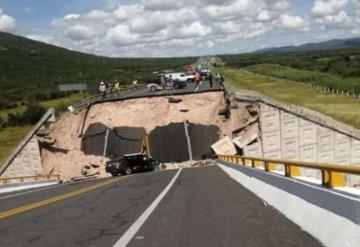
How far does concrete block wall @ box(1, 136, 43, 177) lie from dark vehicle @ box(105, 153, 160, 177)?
15.6m

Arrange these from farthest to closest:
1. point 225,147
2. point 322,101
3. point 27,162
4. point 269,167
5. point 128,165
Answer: point 322,101, point 27,162, point 225,147, point 128,165, point 269,167

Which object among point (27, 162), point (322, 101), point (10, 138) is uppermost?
Answer: point (322, 101)

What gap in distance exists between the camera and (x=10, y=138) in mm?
75000

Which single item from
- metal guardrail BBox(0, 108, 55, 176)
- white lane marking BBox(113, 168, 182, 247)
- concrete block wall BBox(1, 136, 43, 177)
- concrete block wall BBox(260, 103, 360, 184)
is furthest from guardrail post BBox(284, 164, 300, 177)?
concrete block wall BBox(1, 136, 43, 177)

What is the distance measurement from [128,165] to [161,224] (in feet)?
106

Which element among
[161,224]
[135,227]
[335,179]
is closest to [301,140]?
[161,224]

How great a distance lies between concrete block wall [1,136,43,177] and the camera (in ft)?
183

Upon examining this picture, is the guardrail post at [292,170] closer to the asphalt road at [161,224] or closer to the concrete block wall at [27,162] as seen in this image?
the asphalt road at [161,224]

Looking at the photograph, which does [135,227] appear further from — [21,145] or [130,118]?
[130,118]

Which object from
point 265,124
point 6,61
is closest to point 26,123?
point 265,124

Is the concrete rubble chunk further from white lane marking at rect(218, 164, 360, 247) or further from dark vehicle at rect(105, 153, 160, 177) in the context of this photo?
white lane marking at rect(218, 164, 360, 247)

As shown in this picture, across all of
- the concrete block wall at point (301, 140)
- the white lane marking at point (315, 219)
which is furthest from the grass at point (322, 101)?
the white lane marking at point (315, 219)

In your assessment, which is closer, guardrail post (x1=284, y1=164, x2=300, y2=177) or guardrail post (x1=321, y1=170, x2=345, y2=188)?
guardrail post (x1=321, y1=170, x2=345, y2=188)

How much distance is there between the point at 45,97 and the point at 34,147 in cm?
6367
